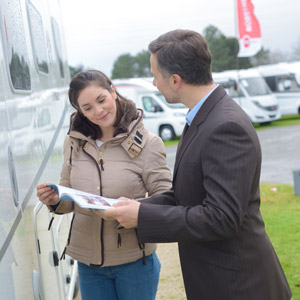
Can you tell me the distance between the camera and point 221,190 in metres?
1.66

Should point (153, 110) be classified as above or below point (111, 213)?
below

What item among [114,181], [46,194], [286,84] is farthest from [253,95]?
[46,194]

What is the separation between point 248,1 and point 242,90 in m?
4.18

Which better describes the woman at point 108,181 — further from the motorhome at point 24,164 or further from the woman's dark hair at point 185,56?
the woman's dark hair at point 185,56

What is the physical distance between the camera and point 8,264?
1.82 meters

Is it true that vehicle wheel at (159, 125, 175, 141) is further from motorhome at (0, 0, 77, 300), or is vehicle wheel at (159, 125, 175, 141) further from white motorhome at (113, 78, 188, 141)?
motorhome at (0, 0, 77, 300)

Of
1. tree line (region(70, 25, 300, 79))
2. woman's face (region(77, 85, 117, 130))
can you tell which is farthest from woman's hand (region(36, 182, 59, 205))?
tree line (region(70, 25, 300, 79))

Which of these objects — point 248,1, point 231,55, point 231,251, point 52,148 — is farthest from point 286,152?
point 231,55

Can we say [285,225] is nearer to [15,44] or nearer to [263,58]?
[15,44]

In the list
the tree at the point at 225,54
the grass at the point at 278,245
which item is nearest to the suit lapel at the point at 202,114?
the grass at the point at 278,245

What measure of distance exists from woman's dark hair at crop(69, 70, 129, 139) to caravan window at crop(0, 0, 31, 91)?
273 millimetres

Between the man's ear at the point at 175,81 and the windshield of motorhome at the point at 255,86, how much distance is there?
1809 centimetres

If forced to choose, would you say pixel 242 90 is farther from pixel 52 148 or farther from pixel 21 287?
pixel 21 287

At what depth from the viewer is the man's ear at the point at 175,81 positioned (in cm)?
180
